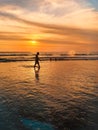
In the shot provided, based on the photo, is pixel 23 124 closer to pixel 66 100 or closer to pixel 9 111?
pixel 9 111

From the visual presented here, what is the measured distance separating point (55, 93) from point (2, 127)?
612 centimetres

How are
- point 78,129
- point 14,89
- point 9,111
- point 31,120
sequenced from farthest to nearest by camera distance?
1. point 14,89
2. point 9,111
3. point 31,120
4. point 78,129

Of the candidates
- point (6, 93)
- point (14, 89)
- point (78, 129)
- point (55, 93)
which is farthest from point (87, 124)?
point (14, 89)

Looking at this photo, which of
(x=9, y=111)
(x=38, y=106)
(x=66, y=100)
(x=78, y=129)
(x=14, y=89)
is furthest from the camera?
(x=14, y=89)

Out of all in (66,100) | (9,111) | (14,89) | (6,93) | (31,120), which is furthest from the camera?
(14,89)

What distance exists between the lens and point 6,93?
1432 cm

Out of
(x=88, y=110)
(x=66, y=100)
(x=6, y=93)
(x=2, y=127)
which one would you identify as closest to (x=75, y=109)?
(x=88, y=110)

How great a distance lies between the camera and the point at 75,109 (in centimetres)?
1114

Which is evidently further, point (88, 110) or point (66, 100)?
point (66, 100)

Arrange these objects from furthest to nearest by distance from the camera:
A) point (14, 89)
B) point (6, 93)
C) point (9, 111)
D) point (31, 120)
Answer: point (14, 89), point (6, 93), point (9, 111), point (31, 120)

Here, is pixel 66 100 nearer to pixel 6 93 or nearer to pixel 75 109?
pixel 75 109

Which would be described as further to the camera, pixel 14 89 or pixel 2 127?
pixel 14 89

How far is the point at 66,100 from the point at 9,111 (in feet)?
11.4

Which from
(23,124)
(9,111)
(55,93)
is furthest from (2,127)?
(55,93)
